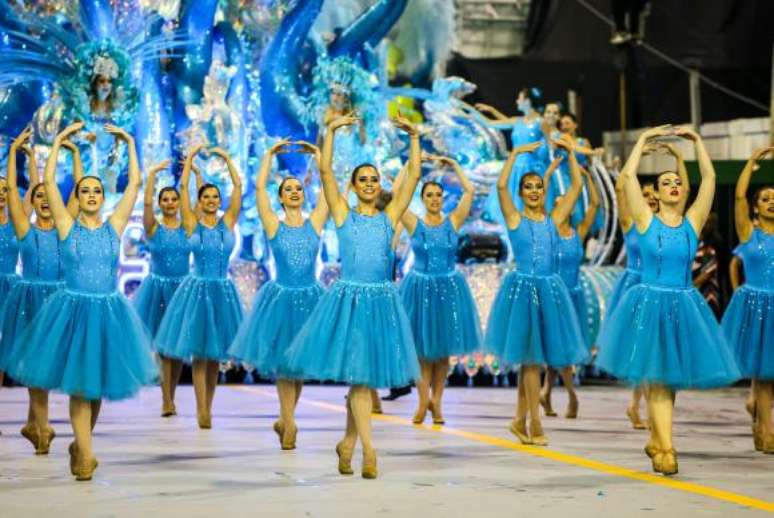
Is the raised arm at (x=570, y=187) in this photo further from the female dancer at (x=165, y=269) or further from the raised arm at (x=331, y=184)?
the female dancer at (x=165, y=269)

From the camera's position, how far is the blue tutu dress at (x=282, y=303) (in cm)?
898

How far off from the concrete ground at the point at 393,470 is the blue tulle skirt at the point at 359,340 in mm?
482

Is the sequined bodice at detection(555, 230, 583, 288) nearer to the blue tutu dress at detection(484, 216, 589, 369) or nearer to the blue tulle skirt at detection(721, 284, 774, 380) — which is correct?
the blue tutu dress at detection(484, 216, 589, 369)

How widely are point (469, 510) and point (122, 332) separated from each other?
2087 millimetres

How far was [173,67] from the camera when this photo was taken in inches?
597

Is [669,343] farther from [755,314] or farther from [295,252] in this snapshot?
[295,252]

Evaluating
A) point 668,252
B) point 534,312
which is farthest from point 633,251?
point 668,252

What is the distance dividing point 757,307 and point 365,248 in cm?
255

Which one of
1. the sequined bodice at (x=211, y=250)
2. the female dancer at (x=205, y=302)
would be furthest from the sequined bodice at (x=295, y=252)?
the sequined bodice at (x=211, y=250)

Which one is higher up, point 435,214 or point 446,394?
point 435,214

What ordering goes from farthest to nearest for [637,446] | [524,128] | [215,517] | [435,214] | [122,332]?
[524,128] < [435,214] < [637,446] < [122,332] < [215,517]

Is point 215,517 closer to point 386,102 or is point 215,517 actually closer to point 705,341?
point 705,341

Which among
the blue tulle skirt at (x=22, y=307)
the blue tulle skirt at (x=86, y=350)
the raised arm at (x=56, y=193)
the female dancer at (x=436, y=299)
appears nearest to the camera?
the blue tulle skirt at (x=86, y=350)

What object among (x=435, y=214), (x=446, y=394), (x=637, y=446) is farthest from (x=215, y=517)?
(x=446, y=394)
